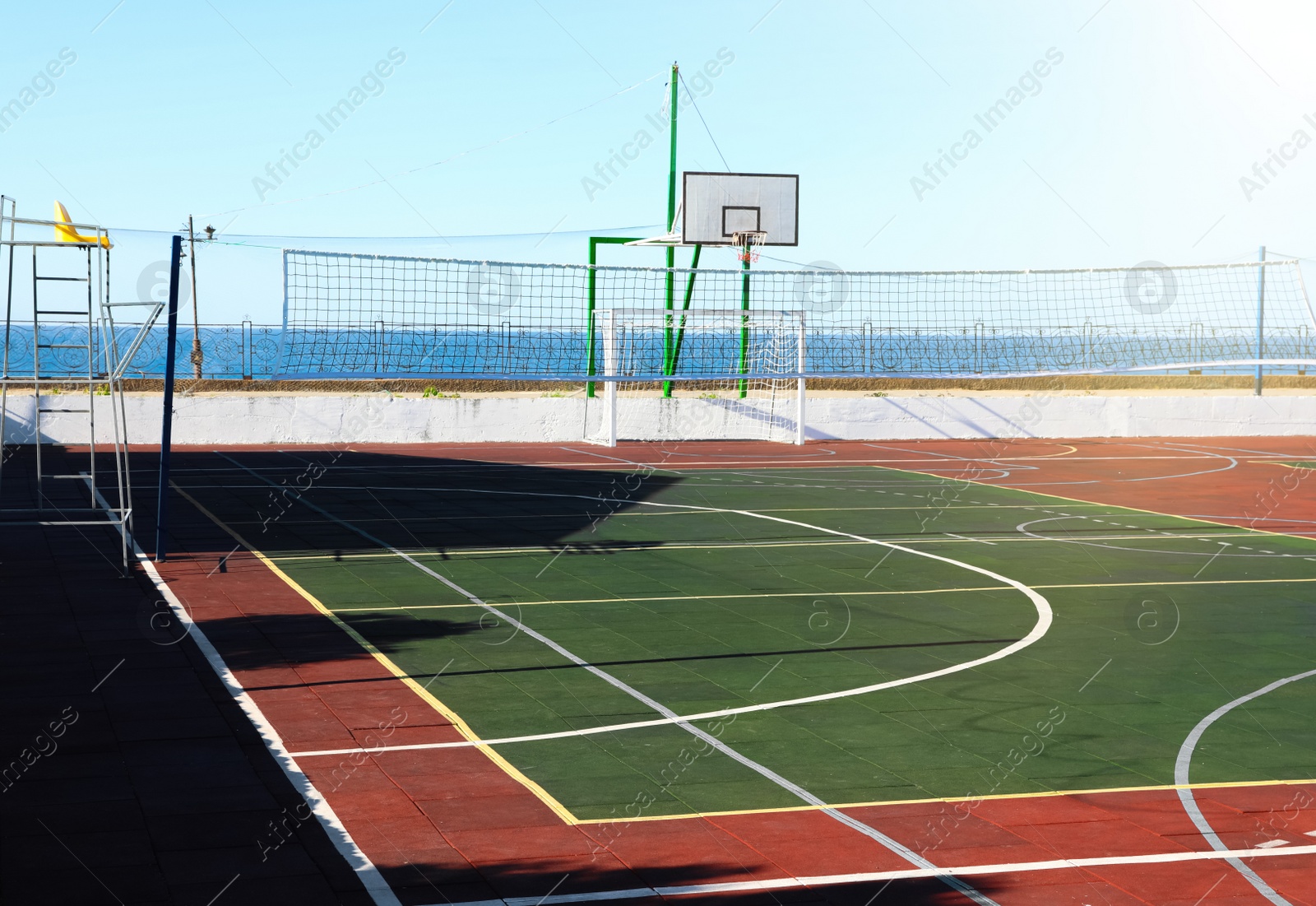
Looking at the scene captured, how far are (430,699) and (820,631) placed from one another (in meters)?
3.86

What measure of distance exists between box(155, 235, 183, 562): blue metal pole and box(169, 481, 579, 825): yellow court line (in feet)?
3.75

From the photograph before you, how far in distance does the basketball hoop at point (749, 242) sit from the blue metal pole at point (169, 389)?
1990cm

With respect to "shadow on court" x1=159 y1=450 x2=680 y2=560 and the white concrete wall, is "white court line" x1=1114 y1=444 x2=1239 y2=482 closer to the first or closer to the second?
the white concrete wall

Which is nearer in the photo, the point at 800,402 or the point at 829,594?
the point at 829,594

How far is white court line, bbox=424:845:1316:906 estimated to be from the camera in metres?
5.60

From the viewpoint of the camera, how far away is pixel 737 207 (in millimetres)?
32406

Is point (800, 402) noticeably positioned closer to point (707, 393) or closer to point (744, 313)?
point (707, 393)

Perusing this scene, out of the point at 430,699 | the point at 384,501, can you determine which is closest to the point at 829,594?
the point at 430,699

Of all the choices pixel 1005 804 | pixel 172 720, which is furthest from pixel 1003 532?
pixel 172 720

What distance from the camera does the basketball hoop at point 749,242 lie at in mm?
32312

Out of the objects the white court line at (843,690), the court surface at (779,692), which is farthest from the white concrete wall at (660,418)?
the white court line at (843,690)

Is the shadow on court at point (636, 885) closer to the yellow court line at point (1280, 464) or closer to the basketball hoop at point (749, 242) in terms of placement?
the yellow court line at point (1280, 464)

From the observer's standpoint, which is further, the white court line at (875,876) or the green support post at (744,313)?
the green support post at (744,313)

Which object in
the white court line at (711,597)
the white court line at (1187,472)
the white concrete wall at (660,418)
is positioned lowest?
the white court line at (711,597)
